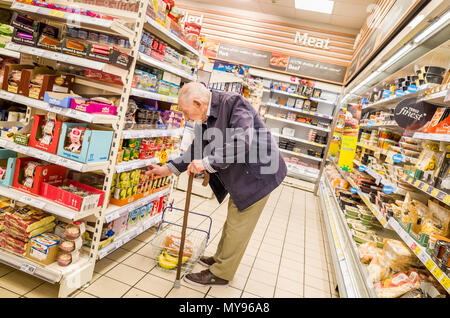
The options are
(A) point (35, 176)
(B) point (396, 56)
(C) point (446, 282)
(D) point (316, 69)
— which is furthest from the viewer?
(D) point (316, 69)

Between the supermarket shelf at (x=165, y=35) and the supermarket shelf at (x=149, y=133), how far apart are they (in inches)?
34.0

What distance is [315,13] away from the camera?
770 cm

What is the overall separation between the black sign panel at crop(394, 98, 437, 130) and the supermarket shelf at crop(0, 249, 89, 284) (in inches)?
114

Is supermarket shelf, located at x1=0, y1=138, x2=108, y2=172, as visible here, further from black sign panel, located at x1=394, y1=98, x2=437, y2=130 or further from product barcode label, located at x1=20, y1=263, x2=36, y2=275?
black sign panel, located at x1=394, y1=98, x2=437, y2=130

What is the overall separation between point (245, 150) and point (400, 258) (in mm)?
1494

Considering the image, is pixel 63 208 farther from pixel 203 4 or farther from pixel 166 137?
pixel 203 4

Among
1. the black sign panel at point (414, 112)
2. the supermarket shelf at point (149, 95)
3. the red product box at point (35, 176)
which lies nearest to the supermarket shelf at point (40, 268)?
the red product box at point (35, 176)

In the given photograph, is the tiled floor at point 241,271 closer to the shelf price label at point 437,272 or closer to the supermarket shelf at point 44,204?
the supermarket shelf at point 44,204

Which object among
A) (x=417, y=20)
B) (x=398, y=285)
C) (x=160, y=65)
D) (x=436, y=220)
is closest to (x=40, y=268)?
(x=160, y=65)

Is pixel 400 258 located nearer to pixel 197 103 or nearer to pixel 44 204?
pixel 197 103

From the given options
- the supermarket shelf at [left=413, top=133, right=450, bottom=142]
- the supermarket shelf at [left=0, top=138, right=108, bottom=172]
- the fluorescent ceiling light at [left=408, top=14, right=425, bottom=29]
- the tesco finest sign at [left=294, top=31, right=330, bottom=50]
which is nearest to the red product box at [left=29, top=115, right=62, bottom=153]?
the supermarket shelf at [left=0, top=138, right=108, bottom=172]

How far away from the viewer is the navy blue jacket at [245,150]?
7.51ft

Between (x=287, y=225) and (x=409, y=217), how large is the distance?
2.45 metres

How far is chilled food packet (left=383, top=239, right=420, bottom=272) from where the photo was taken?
236 centimetres
